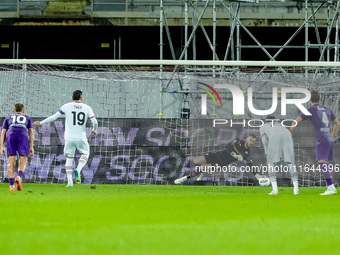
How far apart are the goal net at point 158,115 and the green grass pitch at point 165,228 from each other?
18.5 feet

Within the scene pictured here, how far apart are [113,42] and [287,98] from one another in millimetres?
15307

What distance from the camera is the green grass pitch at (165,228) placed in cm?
480

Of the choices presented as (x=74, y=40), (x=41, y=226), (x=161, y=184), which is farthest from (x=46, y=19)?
(x=41, y=226)

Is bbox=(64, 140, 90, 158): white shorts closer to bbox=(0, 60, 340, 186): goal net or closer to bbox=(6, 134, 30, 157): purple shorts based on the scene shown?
bbox=(0, 60, 340, 186): goal net

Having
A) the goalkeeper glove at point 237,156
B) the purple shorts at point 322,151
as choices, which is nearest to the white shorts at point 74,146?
the goalkeeper glove at point 237,156

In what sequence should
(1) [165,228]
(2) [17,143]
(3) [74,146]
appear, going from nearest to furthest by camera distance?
(1) [165,228] → (2) [17,143] → (3) [74,146]

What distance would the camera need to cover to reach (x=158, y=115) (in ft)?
53.2

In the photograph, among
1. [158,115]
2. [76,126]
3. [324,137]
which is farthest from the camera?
[158,115]

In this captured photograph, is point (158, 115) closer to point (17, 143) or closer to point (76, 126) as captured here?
point (76, 126)

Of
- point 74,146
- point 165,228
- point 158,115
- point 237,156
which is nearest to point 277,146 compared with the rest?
point 237,156

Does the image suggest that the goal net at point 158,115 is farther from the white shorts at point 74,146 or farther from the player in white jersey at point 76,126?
the white shorts at point 74,146

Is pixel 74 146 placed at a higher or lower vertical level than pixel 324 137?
lower

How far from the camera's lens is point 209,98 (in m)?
15.0

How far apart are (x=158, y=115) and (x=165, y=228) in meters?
10.2
